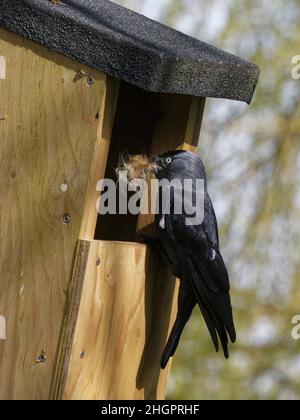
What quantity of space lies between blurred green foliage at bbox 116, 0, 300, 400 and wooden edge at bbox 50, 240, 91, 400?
2750 mm

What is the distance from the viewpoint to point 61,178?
310 cm

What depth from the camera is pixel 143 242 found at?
3545mm

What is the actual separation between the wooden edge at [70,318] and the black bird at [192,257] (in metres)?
0.52

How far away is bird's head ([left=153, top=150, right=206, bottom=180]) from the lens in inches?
138

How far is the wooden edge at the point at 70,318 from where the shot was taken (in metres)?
3.06

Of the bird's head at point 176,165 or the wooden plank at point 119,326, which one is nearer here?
the wooden plank at point 119,326

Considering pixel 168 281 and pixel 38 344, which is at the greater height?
pixel 168 281

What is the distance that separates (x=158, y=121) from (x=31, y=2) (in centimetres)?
88

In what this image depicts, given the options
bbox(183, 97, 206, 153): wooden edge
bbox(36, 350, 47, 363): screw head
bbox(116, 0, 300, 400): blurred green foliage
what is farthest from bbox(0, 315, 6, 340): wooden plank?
bbox(116, 0, 300, 400): blurred green foliage

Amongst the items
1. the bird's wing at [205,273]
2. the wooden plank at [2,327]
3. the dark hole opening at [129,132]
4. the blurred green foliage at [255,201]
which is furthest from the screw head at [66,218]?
the blurred green foliage at [255,201]

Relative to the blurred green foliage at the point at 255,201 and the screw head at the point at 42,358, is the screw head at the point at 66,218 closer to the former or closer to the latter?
the screw head at the point at 42,358

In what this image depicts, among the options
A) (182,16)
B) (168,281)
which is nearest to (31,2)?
(168,281)

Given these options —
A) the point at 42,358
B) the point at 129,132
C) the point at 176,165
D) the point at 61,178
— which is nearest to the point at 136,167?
the point at 176,165
